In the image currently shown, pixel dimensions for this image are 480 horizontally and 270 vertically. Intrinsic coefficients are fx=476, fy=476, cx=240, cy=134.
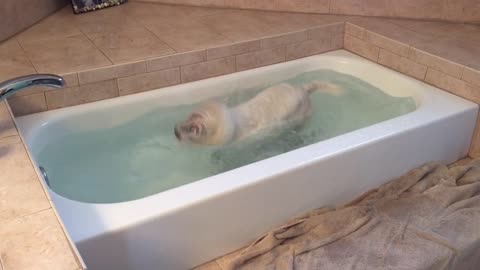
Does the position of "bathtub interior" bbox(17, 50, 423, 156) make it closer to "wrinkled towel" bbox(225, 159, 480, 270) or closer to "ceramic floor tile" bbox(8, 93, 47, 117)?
"ceramic floor tile" bbox(8, 93, 47, 117)

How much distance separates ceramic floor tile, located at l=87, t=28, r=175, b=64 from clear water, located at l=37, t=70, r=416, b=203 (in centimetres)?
25

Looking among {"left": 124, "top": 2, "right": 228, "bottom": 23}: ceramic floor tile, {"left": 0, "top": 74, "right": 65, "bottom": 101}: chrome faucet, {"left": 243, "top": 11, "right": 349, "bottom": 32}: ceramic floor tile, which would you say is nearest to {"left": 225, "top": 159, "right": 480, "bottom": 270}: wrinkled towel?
{"left": 0, "top": 74, "right": 65, "bottom": 101}: chrome faucet

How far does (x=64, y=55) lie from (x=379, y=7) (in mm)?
1627

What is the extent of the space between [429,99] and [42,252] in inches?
63.7

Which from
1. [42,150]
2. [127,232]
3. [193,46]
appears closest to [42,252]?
[127,232]

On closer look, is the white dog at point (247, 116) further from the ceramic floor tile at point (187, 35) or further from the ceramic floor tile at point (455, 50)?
the ceramic floor tile at point (455, 50)

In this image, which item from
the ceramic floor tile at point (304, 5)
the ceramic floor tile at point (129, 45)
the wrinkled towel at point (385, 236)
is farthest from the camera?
the ceramic floor tile at point (304, 5)

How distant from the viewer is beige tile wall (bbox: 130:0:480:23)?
96.7 inches

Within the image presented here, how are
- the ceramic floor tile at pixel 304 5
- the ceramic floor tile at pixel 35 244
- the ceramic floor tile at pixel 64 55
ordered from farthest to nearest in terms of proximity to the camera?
the ceramic floor tile at pixel 304 5, the ceramic floor tile at pixel 64 55, the ceramic floor tile at pixel 35 244

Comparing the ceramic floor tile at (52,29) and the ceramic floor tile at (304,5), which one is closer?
the ceramic floor tile at (52,29)

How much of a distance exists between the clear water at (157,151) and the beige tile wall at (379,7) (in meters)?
0.65

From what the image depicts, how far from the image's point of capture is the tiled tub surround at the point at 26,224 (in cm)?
92

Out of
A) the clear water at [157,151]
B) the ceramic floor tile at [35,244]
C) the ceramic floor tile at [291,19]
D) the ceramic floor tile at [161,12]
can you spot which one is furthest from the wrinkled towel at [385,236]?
the ceramic floor tile at [161,12]

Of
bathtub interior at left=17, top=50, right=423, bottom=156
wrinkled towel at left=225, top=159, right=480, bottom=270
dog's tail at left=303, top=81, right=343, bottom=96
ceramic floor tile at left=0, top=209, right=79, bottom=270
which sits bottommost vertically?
wrinkled towel at left=225, top=159, right=480, bottom=270
